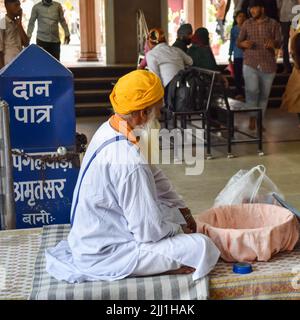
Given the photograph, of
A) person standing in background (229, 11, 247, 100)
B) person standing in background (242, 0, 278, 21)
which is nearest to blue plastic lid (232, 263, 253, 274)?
person standing in background (229, 11, 247, 100)

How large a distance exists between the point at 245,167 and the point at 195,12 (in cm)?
905

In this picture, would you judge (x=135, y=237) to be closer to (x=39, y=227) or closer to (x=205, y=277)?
(x=205, y=277)

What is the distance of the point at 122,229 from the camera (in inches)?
115

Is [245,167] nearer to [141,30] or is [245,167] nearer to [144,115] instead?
[144,115]

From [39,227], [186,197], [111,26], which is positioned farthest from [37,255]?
[111,26]

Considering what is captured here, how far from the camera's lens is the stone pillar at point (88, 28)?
1396 centimetres

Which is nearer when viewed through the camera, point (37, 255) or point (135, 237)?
point (135, 237)

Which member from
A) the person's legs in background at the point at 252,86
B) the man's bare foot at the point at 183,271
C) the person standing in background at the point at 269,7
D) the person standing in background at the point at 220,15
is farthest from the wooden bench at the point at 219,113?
the person standing in background at the point at 220,15

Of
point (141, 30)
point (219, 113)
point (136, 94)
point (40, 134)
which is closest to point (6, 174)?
point (40, 134)

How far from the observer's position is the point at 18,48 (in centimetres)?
798

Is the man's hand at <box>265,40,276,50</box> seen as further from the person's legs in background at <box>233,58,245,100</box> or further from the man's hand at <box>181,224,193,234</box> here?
the man's hand at <box>181,224,193,234</box>

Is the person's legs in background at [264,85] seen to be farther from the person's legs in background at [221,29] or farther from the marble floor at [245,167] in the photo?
the person's legs in background at [221,29]

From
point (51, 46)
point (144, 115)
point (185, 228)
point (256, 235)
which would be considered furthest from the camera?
point (51, 46)

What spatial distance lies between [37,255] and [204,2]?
41.1 feet
